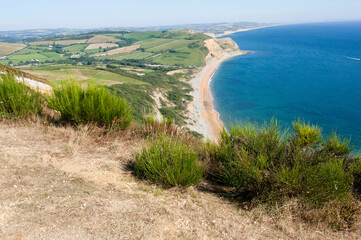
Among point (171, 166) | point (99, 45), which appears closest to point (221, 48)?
point (99, 45)

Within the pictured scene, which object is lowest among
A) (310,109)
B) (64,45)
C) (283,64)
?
(310,109)

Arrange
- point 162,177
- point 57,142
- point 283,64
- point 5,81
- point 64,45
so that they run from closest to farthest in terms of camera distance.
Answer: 1. point 162,177
2. point 57,142
3. point 5,81
4. point 283,64
5. point 64,45

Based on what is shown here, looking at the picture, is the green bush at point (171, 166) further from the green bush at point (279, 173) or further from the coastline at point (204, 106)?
the coastline at point (204, 106)

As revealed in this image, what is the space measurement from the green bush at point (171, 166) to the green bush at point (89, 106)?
226 centimetres

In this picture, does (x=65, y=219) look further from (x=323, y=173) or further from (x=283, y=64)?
(x=283, y=64)

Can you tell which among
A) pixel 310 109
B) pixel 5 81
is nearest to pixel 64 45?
pixel 310 109

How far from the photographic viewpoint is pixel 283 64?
80.2 m

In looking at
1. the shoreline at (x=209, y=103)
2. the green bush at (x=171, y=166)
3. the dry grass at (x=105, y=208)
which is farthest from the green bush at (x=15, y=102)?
the shoreline at (x=209, y=103)

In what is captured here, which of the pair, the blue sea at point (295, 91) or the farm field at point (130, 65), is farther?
the farm field at point (130, 65)

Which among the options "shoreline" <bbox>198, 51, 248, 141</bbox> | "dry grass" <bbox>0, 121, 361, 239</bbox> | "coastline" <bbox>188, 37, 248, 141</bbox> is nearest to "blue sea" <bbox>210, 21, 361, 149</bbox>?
"shoreline" <bbox>198, 51, 248, 141</bbox>

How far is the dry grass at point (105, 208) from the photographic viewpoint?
2.69 meters

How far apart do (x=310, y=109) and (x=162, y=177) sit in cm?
4666

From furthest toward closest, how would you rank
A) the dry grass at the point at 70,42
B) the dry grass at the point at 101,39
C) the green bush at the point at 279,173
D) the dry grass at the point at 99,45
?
1. the dry grass at the point at 101,39
2. the dry grass at the point at 70,42
3. the dry grass at the point at 99,45
4. the green bush at the point at 279,173

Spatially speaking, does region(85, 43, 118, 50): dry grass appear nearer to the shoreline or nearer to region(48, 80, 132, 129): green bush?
the shoreline
